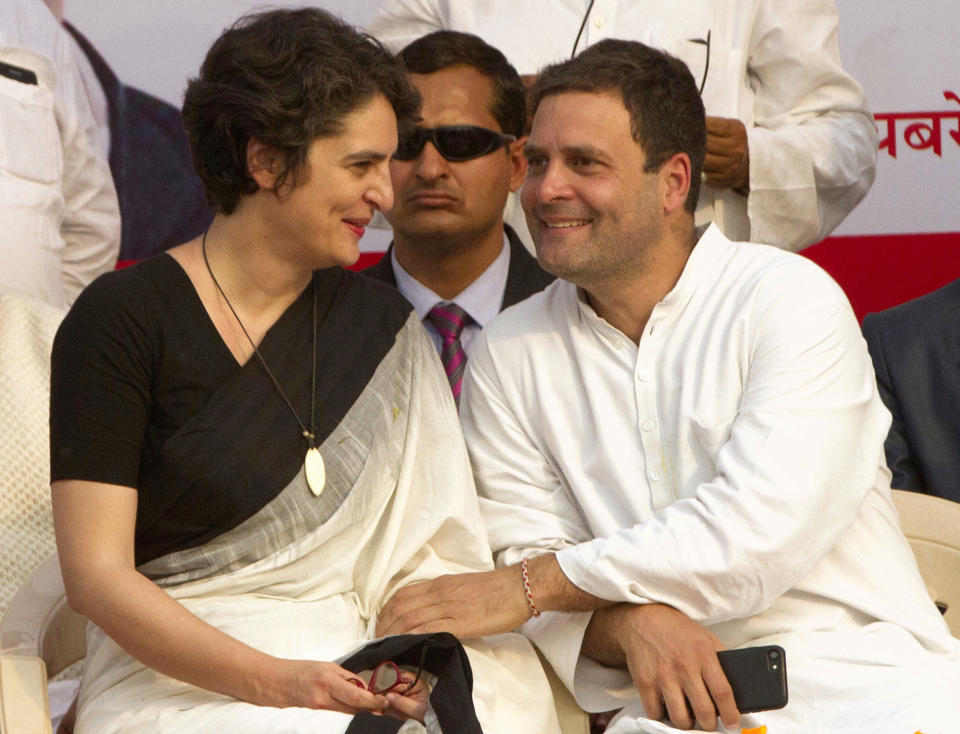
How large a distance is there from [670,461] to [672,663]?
50 cm

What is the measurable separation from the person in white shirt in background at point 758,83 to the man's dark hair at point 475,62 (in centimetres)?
27

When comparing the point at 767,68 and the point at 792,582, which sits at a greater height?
the point at 767,68

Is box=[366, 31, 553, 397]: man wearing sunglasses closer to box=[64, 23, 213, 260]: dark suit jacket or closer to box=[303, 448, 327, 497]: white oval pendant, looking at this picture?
box=[303, 448, 327, 497]: white oval pendant

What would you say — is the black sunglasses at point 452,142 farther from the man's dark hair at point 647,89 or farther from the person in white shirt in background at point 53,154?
the person in white shirt in background at point 53,154

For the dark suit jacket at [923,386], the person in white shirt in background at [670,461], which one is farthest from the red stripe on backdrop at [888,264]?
the person in white shirt in background at [670,461]

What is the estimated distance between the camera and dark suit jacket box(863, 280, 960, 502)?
3799 mm

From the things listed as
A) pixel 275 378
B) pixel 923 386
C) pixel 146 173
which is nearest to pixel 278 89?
pixel 275 378

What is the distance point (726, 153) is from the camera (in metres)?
3.98

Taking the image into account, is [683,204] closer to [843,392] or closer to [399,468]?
[843,392]

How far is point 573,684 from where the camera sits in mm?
3051

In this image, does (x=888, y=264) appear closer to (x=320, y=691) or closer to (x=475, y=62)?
(x=475, y=62)

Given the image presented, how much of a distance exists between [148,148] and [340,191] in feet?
7.93

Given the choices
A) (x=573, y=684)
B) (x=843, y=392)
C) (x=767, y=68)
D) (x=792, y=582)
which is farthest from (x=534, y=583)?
(x=767, y=68)

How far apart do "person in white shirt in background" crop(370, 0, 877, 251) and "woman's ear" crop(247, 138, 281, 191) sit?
1.52 meters
